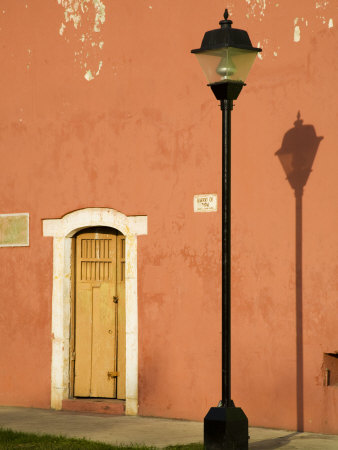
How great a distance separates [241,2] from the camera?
9.29 meters

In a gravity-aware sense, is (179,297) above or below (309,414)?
above

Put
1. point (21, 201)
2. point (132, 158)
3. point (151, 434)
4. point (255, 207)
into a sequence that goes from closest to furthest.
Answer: point (151, 434) < point (255, 207) < point (132, 158) < point (21, 201)

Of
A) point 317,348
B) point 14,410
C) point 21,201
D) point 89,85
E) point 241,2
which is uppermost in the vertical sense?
point 241,2

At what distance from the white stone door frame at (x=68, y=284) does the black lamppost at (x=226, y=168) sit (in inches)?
117

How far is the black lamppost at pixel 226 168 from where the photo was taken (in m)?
6.74

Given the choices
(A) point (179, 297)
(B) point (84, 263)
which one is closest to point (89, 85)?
(B) point (84, 263)

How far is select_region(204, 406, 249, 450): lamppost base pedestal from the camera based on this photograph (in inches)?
264

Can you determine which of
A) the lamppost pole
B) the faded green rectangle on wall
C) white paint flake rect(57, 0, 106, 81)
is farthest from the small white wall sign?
the lamppost pole

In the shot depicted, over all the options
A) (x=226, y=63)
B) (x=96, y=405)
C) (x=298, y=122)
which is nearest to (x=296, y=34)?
(x=298, y=122)

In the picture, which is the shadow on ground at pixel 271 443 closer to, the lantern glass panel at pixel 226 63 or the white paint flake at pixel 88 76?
the lantern glass panel at pixel 226 63

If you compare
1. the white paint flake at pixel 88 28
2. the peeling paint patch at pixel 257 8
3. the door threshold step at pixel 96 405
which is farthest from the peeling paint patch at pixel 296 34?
the door threshold step at pixel 96 405

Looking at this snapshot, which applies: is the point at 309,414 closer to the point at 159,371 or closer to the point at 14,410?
the point at 159,371

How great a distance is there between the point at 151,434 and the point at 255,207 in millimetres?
2506

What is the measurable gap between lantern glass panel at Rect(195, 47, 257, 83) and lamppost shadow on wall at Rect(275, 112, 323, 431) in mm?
2022
